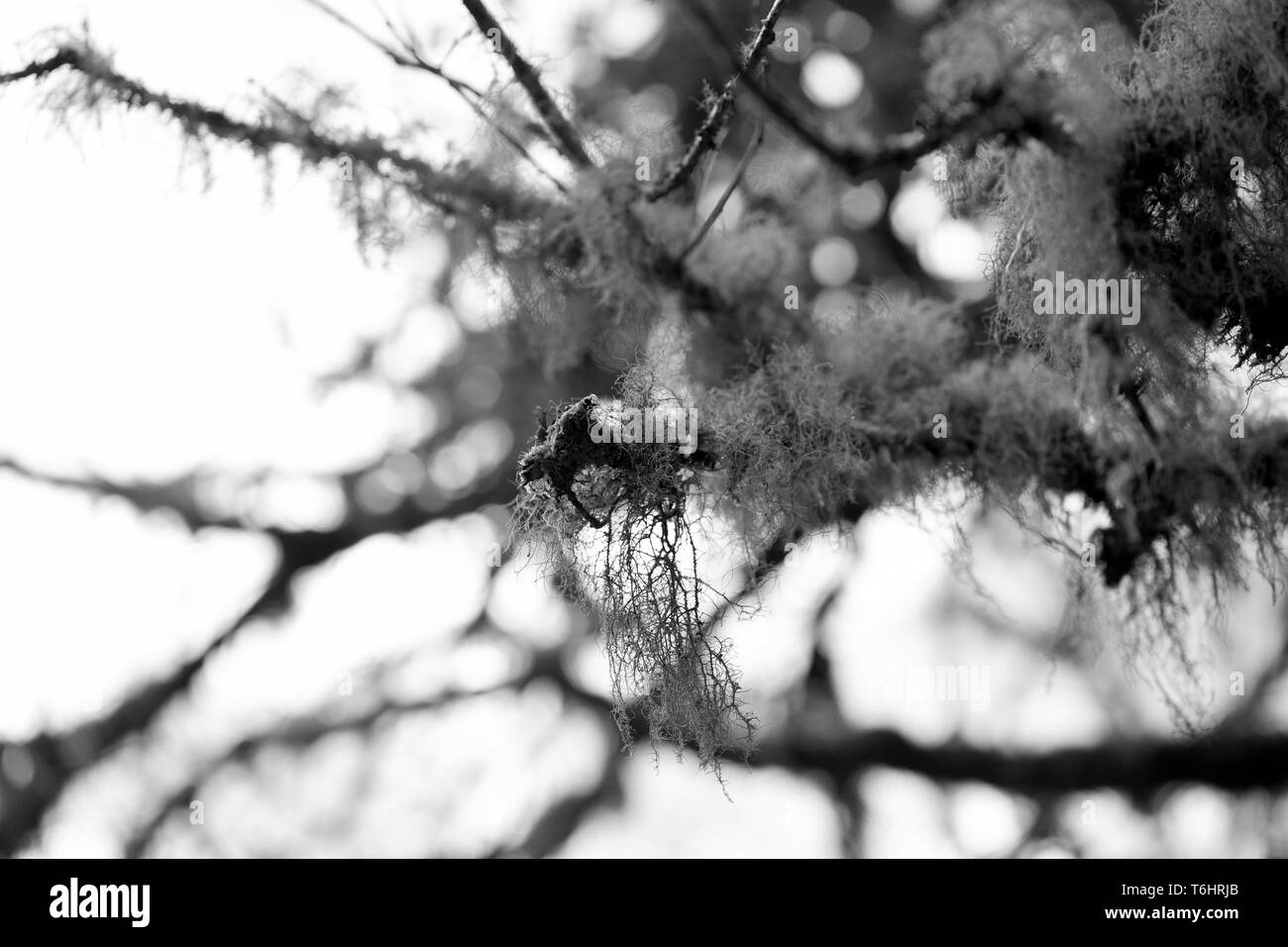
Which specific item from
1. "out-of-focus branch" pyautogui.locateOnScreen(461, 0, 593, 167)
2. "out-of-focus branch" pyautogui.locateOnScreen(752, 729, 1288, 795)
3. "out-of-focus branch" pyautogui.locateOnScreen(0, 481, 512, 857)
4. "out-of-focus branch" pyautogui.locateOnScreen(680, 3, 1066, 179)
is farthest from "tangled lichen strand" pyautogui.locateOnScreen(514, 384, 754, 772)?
"out-of-focus branch" pyautogui.locateOnScreen(0, 481, 512, 857)

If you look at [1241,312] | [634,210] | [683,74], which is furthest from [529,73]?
[683,74]

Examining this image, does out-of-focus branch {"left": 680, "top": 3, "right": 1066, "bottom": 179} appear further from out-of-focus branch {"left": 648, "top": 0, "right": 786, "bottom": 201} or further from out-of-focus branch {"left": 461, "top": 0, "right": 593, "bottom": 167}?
out-of-focus branch {"left": 461, "top": 0, "right": 593, "bottom": 167}

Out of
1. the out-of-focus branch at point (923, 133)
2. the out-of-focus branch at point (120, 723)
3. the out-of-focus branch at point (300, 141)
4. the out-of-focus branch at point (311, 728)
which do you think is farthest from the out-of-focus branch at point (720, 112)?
the out-of-focus branch at point (311, 728)

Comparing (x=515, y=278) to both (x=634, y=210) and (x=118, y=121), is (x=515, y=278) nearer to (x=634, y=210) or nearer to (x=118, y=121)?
(x=634, y=210)

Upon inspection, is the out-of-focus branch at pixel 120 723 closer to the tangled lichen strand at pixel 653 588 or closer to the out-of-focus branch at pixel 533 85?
the out-of-focus branch at pixel 533 85

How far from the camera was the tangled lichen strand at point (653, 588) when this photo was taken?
932 millimetres

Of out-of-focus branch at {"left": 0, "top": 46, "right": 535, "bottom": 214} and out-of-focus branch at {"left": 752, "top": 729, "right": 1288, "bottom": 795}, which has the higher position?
out-of-focus branch at {"left": 0, "top": 46, "right": 535, "bottom": 214}

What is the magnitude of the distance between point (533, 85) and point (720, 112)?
241 mm

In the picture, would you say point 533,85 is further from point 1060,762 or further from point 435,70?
point 1060,762

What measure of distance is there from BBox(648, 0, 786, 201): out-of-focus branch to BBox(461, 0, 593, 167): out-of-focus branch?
0.11 meters

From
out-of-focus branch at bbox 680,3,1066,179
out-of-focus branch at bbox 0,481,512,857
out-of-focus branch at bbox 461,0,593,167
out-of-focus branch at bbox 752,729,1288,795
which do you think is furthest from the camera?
out-of-focus branch at bbox 0,481,512,857

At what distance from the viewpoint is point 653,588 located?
0.94 meters

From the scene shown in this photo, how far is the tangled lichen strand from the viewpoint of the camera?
932mm
